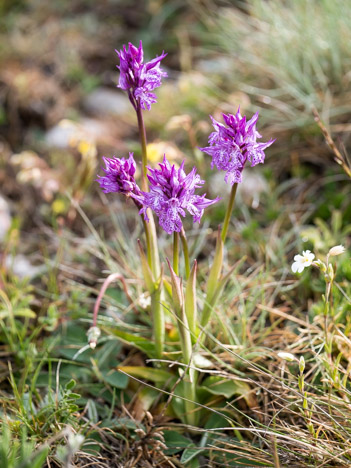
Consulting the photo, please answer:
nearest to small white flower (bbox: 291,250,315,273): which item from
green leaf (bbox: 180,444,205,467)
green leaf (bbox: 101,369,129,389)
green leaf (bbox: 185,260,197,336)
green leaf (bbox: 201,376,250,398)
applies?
green leaf (bbox: 185,260,197,336)

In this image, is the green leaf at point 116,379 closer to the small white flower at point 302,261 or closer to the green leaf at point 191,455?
the green leaf at point 191,455

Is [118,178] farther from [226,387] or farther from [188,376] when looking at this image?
[226,387]

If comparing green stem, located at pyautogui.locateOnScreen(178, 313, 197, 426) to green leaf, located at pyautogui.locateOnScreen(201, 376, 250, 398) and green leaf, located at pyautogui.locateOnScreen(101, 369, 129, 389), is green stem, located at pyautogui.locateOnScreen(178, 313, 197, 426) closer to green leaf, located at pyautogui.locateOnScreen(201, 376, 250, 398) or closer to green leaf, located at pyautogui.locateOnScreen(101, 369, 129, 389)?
green leaf, located at pyautogui.locateOnScreen(201, 376, 250, 398)

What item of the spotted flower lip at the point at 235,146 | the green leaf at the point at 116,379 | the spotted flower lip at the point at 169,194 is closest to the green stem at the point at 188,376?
the green leaf at the point at 116,379

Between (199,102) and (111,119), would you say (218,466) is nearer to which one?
(199,102)

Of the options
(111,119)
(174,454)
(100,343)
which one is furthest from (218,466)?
(111,119)

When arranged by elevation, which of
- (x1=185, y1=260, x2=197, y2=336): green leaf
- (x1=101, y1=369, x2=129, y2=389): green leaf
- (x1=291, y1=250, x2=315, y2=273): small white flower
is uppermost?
(x1=291, y1=250, x2=315, y2=273): small white flower

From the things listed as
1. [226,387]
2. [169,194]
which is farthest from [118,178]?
[226,387]
